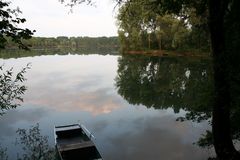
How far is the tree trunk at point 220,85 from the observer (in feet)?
37.1

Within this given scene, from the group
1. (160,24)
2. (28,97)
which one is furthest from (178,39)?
(28,97)

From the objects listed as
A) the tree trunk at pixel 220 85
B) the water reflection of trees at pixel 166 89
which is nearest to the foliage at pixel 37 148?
the tree trunk at pixel 220 85

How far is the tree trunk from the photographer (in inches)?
445

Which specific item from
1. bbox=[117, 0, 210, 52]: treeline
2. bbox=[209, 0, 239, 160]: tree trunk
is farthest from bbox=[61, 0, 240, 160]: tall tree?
bbox=[117, 0, 210, 52]: treeline

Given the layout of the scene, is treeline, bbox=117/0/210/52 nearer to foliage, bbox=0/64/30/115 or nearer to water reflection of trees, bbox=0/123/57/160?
water reflection of trees, bbox=0/123/57/160

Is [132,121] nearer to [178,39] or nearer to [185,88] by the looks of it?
[185,88]

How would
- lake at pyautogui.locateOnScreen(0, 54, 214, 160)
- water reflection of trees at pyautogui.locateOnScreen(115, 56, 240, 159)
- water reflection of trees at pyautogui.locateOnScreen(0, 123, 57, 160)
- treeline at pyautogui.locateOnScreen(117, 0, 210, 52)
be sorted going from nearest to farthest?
1. water reflection of trees at pyautogui.locateOnScreen(0, 123, 57, 160)
2. lake at pyautogui.locateOnScreen(0, 54, 214, 160)
3. water reflection of trees at pyautogui.locateOnScreen(115, 56, 240, 159)
4. treeline at pyautogui.locateOnScreen(117, 0, 210, 52)

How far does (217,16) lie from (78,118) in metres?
18.2

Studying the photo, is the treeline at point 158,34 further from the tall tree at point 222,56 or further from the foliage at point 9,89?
the foliage at point 9,89

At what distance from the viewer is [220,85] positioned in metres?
11.8

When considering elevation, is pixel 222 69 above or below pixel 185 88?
above

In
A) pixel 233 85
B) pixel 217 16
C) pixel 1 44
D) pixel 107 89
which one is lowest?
pixel 107 89

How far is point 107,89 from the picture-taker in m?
42.9

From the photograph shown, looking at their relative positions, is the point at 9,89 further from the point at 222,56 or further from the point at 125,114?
the point at 125,114
